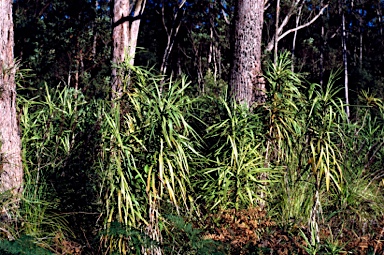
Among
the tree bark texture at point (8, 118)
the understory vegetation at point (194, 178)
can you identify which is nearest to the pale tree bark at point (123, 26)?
the understory vegetation at point (194, 178)

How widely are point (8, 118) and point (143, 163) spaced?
1400 millimetres

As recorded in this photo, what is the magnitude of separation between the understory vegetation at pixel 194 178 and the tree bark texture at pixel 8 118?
0.53 ft

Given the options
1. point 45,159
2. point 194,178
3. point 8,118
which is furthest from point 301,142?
point 8,118

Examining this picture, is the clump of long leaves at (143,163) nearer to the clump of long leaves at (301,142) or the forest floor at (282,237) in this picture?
the forest floor at (282,237)

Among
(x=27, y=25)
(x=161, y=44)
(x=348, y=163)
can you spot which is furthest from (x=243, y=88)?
(x=161, y=44)

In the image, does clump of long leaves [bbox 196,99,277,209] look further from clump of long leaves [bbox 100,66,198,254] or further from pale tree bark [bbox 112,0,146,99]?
pale tree bark [bbox 112,0,146,99]

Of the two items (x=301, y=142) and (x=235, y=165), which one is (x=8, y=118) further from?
(x=301, y=142)

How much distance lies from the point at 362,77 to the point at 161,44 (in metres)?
11.1

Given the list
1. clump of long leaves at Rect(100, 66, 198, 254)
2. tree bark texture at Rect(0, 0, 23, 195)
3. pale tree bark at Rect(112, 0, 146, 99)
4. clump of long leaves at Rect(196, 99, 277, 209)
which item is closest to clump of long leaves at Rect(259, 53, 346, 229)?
clump of long leaves at Rect(196, 99, 277, 209)

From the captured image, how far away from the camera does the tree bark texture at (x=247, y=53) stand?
6719 mm

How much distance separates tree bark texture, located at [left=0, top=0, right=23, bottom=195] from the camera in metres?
5.21

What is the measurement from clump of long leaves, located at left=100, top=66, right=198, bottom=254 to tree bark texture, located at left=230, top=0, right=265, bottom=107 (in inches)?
62.5

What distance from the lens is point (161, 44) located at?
32125 mm

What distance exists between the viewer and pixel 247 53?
688 cm
